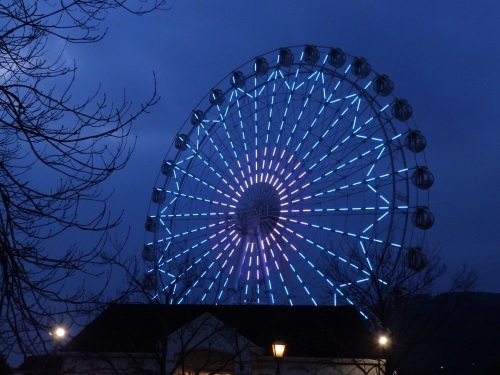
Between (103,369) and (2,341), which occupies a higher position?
(103,369)

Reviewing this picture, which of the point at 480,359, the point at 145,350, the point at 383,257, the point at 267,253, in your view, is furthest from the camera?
the point at 480,359

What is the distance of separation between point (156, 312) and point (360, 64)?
1418 centimetres

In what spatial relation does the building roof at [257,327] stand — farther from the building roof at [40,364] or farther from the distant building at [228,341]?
the building roof at [40,364]

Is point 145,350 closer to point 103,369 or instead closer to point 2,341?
point 103,369

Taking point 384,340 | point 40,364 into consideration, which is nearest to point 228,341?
point 40,364

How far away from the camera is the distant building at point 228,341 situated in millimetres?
27120

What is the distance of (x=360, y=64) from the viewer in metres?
33.2

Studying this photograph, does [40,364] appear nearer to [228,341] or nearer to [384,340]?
[228,341]

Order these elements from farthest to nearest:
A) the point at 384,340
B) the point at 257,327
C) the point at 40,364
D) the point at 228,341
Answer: the point at 257,327 < the point at 228,341 < the point at 40,364 < the point at 384,340

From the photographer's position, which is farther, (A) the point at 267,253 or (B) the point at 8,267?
(A) the point at 267,253

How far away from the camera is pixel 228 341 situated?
91.7 ft

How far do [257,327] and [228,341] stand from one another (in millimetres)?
4532

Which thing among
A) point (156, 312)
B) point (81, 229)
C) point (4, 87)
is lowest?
point (81, 229)

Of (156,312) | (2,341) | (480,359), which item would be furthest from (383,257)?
(480,359)
